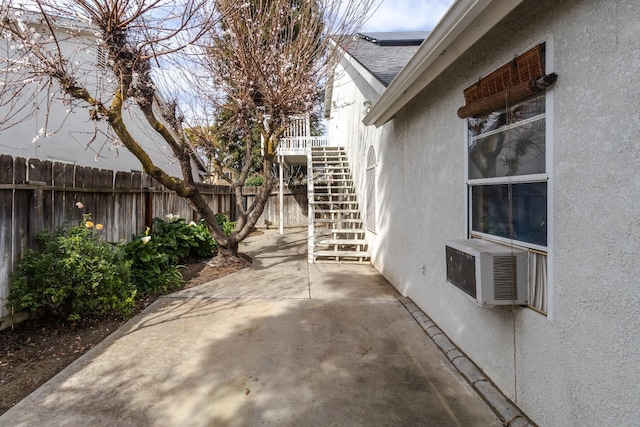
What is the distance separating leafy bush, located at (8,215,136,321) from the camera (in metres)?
3.25

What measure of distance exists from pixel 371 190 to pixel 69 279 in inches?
208

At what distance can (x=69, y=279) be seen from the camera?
11.1 ft

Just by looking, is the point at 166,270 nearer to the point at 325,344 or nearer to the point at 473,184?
the point at 325,344

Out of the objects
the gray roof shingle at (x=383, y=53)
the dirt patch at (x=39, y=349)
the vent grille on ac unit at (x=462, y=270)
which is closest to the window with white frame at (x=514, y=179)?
the vent grille on ac unit at (x=462, y=270)

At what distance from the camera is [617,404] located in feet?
4.97

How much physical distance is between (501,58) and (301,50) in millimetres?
4041

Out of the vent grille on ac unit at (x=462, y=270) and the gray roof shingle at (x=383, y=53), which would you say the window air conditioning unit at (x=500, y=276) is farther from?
the gray roof shingle at (x=383, y=53)

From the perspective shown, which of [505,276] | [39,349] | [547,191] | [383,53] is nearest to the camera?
[547,191]

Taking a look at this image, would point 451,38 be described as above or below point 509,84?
above

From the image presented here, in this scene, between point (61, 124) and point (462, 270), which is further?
point (61, 124)

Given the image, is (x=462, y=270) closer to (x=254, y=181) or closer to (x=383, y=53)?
(x=383, y=53)

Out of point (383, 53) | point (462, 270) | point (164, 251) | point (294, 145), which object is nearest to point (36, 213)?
point (164, 251)

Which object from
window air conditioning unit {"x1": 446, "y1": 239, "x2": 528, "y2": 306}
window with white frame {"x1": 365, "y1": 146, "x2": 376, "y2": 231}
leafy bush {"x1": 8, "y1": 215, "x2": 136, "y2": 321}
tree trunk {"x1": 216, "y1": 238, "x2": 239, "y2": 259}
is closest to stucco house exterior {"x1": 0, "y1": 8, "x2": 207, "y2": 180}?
leafy bush {"x1": 8, "y1": 215, "x2": 136, "y2": 321}

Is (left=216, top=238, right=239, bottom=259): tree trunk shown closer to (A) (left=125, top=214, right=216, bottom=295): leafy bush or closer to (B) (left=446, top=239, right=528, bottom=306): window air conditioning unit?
(A) (left=125, top=214, right=216, bottom=295): leafy bush
